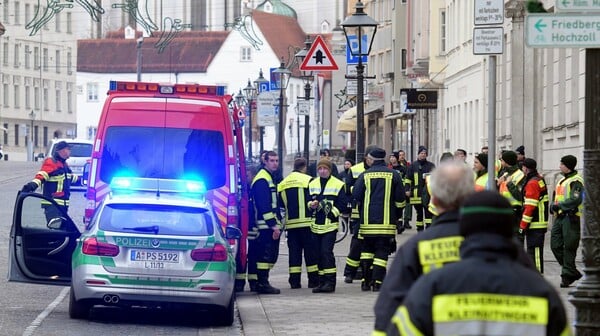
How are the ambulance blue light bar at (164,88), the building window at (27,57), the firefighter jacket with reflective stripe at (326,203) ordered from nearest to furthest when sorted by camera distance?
the firefighter jacket with reflective stripe at (326,203)
the ambulance blue light bar at (164,88)
the building window at (27,57)

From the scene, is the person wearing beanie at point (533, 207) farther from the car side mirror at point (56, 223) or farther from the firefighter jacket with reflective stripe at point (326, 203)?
the car side mirror at point (56, 223)

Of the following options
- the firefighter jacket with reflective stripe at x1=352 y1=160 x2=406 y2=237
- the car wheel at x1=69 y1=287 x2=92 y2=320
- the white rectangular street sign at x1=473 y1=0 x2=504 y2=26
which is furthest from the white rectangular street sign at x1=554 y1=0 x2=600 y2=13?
the firefighter jacket with reflective stripe at x1=352 y1=160 x2=406 y2=237

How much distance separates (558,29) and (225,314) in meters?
6.50

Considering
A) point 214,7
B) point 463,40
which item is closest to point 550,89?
point 463,40

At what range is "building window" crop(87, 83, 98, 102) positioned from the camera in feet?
479

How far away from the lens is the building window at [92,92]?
146 metres

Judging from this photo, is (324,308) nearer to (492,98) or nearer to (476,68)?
(492,98)

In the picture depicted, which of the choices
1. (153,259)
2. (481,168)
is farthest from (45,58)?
(153,259)

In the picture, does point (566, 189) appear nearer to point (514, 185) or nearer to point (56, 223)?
point (514, 185)

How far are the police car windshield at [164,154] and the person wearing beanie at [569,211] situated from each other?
4.02m

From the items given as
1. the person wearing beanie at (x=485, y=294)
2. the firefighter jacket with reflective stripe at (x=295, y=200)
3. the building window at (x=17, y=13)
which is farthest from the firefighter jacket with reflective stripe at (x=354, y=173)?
the building window at (x=17, y=13)

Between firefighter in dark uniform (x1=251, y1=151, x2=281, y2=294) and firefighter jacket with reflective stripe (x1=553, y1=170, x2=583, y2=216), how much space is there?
11.1 feet

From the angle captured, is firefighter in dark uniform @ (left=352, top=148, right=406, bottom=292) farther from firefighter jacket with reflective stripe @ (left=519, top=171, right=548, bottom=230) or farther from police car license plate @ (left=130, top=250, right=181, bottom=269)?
police car license plate @ (left=130, top=250, right=181, bottom=269)

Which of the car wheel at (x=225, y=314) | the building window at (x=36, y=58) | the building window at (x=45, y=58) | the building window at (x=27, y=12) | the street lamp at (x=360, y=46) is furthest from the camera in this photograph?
the building window at (x=45, y=58)
